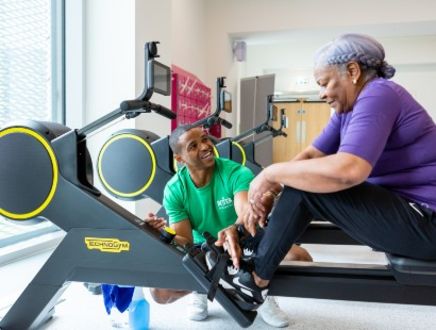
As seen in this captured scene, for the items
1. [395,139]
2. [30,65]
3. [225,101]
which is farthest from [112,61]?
[395,139]

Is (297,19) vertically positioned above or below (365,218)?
above

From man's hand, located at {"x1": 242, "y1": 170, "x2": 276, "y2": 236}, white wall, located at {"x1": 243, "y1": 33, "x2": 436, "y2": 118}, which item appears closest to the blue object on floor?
man's hand, located at {"x1": 242, "y1": 170, "x2": 276, "y2": 236}

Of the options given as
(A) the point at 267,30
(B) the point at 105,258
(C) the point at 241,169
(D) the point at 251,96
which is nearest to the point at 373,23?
(A) the point at 267,30

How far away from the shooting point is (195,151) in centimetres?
204

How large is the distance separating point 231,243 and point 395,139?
2.28 ft

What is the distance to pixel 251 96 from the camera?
22.2ft

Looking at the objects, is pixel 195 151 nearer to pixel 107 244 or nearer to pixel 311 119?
pixel 107 244

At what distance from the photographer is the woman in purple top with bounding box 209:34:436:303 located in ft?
4.10

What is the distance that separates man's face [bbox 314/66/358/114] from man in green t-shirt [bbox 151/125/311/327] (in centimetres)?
68

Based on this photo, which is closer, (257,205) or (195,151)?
(257,205)

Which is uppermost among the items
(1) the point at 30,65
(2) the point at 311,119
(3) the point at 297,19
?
(3) the point at 297,19

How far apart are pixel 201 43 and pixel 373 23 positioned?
102 inches

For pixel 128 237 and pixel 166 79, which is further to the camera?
pixel 166 79

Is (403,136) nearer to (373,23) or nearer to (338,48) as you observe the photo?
(338,48)
